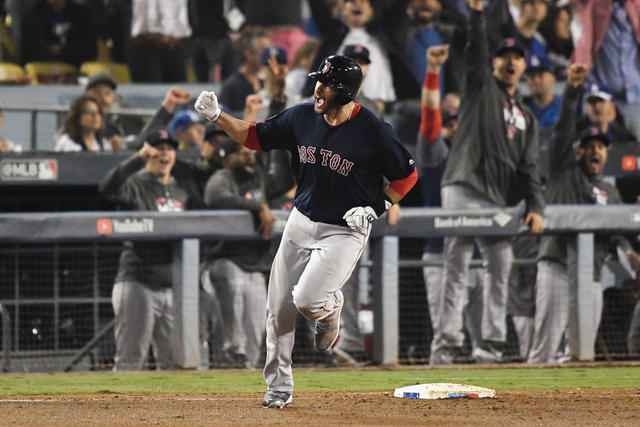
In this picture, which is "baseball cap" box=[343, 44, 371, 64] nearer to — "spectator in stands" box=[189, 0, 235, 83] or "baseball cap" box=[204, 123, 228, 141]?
"baseball cap" box=[204, 123, 228, 141]

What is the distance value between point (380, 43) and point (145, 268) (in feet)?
11.8

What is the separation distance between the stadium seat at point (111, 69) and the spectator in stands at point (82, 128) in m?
1.81

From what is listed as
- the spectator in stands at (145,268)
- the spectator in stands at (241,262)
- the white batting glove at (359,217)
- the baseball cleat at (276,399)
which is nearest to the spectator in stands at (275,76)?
the spectator in stands at (241,262)

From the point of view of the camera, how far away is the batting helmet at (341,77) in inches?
Result: 219

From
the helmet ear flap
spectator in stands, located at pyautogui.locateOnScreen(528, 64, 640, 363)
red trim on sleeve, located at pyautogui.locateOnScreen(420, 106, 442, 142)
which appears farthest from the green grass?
the helmet ear flap

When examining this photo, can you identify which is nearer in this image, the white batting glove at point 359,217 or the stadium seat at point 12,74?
the white batting glove at point 359,217

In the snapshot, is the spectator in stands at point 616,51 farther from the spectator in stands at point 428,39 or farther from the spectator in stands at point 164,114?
the spectator in stands at point 164,114

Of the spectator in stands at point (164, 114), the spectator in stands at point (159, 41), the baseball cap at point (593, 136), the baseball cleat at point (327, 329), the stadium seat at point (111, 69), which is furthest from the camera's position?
the stadium seat at point (111, 69)

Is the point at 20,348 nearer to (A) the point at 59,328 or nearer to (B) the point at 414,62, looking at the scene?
(A) the point at 59,328

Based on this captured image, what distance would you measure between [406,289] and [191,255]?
1.96m

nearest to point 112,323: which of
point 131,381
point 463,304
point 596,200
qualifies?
point 131,381

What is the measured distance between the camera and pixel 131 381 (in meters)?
7.64

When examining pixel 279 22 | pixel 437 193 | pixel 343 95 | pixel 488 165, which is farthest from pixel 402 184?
pixel 279 22

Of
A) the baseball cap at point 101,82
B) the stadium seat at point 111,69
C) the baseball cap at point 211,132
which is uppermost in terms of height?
the stadium seat at point 111,69
